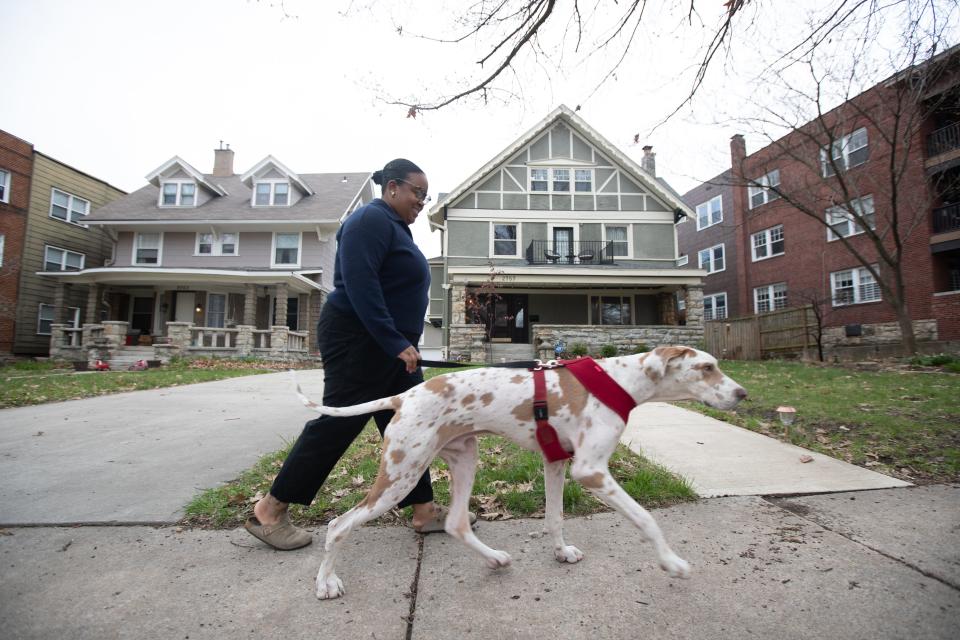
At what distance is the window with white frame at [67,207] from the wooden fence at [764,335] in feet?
93.4

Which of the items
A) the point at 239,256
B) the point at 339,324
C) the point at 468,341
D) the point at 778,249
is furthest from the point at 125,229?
the point at 778,249

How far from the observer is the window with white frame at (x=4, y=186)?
1875 cm

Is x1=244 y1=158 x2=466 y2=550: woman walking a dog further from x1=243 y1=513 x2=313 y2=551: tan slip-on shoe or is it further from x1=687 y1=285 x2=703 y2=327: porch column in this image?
x1=687 y1=285 x2=703 y2=327: porch column

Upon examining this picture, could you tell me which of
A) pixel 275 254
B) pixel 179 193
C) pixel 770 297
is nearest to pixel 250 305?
pixel 275 254

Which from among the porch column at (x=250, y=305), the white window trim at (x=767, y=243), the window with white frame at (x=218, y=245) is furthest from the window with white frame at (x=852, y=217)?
the window with white frame at (x=218, y=245)

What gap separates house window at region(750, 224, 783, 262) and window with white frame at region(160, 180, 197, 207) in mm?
28849

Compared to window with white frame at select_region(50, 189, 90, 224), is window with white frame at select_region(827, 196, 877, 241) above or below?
below

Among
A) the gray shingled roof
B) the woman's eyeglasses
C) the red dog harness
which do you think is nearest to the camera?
the red dog harness

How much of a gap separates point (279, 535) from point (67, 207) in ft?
90.8

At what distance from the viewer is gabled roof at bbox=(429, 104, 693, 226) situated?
66.8 ft

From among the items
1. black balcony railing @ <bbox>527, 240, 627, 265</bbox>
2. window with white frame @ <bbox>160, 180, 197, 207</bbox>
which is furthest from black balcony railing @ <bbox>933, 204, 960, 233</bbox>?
window with white frame @ <bbox>160, 180, 197, 207</bbox>

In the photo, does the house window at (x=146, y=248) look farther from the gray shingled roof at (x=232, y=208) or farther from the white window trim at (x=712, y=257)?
the white window trim at (x=712, y=257)

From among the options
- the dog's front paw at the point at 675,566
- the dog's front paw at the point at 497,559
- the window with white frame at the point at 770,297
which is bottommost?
the dog's front paw at the point at 497,559

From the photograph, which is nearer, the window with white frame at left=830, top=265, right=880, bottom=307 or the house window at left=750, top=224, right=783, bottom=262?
the window with white frame at left=830, top=265, right=880, bottom=307
